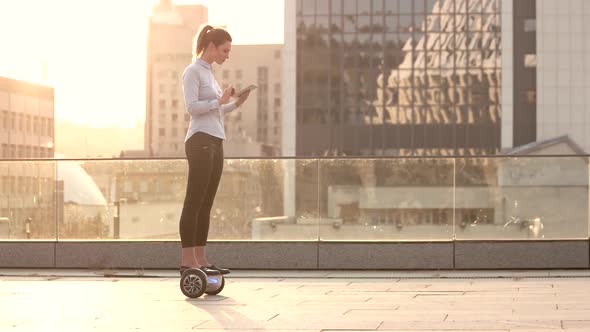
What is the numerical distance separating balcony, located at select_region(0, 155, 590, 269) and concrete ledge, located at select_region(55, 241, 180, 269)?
12mm

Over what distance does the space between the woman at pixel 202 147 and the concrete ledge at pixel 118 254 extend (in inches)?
130

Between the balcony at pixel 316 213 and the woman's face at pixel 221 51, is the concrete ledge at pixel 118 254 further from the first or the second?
the woman's face at pixel 221 51

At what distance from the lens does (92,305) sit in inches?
285

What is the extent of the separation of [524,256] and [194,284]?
4.38 meters

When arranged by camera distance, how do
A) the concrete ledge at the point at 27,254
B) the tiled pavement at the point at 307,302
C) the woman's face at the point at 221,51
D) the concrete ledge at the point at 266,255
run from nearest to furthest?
the tiled pavement at the point at 307,302
the woman's face at the point at 221,51
the concrete ledge at the point at 266,255
the concrete ledge at the point at 27,254

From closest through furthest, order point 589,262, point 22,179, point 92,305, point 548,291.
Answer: point 92,305 < point 548,291 < point 589,262 < point 22,179

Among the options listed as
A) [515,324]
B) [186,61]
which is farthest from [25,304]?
[186,61]

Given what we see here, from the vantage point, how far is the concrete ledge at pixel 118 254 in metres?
11.3

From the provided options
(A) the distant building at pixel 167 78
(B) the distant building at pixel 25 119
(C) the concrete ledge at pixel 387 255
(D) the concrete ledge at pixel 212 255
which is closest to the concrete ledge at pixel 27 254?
(D) the concrete ledge at pixel 212 255

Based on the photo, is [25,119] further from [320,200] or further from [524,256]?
[524,256]

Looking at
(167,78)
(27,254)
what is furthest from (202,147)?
(167,78)

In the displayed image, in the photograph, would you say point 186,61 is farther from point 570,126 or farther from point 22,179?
point 22,179

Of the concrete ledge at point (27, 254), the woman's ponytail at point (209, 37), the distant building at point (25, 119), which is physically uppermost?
the distant building at point (25, 119)

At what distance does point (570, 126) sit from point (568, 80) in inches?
161
